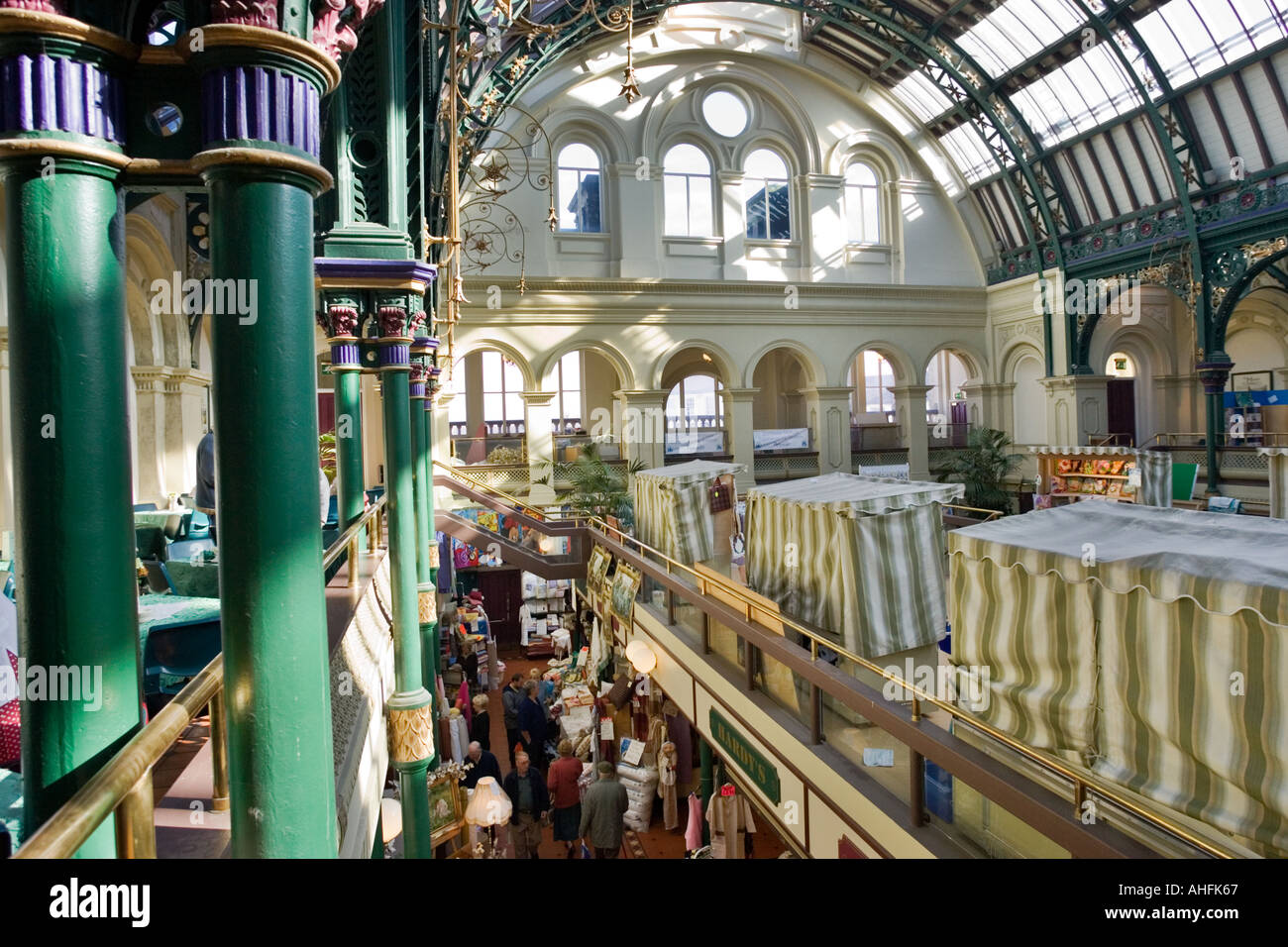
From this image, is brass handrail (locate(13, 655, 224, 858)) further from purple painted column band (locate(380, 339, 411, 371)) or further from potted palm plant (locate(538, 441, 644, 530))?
potted palm plant (locate(538, 441, 644, 530))

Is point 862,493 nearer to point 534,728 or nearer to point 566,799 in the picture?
point 566,799

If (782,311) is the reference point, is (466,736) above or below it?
below

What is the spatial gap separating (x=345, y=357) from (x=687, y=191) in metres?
18.0

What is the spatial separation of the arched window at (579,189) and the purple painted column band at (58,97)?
67.6ft

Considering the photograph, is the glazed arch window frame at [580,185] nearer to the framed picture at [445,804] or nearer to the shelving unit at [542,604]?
the shelving unit at [542,604]

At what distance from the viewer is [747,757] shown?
8.12 metres

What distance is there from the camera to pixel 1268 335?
2605cm

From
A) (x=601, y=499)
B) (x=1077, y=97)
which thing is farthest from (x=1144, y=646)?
(x=1077, y=97)

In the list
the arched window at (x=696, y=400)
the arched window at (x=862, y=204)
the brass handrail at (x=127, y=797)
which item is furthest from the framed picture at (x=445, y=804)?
the arched window at (x=696, y=400)

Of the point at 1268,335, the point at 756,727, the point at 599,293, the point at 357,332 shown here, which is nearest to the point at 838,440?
the point at 599,293

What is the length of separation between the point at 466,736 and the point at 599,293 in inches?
544

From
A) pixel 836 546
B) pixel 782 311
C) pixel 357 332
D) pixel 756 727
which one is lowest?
pixel 756 727

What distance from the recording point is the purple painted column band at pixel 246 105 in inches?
86.3
